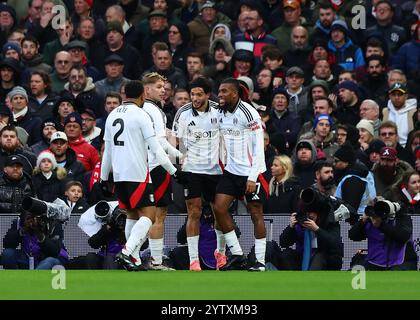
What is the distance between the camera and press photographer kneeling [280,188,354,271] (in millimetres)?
→ 17562

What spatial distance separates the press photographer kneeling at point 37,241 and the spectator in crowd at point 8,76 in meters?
5.14

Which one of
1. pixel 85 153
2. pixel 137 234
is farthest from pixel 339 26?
pixel 137 234

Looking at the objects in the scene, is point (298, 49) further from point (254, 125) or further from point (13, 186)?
point (254, 125)

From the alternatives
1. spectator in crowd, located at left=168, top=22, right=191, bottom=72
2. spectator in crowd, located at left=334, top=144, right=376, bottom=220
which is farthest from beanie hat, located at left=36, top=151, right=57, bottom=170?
spectator in crowd, located at left=168, top=22, right=191, bottom=72

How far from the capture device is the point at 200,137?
17328 mm

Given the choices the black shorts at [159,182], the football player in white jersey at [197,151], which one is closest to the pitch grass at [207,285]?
the football player in white jersey at [197,151]

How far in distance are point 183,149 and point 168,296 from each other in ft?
12.5

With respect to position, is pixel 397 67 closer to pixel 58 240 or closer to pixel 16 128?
pixel 16 128

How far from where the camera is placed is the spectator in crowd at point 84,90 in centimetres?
2267

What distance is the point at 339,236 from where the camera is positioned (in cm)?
1778

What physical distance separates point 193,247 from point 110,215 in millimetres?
1120

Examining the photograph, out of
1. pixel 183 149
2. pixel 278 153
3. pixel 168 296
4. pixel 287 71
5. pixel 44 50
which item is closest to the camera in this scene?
pixel 168 296

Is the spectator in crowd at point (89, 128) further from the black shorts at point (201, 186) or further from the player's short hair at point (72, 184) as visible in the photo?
the black shorts at point (201, 186)
